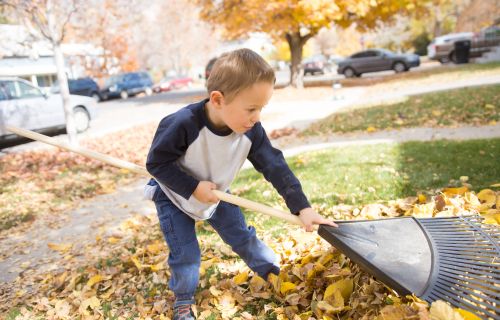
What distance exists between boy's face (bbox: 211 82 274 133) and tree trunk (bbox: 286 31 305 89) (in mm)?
15139

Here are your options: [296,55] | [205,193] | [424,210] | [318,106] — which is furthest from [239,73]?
[296,55]

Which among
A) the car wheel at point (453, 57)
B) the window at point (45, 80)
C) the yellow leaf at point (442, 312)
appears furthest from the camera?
the window at point (45, 80)

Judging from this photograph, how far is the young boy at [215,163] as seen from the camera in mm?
2033

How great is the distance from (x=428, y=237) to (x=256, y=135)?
103cm

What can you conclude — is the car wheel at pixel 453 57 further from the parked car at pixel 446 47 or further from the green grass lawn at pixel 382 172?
the green grass lawn at pixel 382 172

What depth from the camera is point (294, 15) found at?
13352 millimetres

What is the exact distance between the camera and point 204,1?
15.6 meters

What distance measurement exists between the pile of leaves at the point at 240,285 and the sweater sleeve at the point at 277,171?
0.46 meters

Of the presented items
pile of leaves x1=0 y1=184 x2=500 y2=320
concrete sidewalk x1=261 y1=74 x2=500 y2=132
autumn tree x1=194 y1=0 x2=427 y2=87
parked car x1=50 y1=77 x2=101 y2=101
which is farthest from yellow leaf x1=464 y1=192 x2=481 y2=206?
parked car x1=50 y1=77 x2=101 y2=101

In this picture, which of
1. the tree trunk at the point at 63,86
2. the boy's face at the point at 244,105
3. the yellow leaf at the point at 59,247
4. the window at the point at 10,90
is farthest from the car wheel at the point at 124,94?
the boy's face at the point at 244,105

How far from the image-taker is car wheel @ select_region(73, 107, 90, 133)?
11.3 metres

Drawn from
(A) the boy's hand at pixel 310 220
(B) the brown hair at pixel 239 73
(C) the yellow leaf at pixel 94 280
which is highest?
(B) the brown hair at pixel 239 73

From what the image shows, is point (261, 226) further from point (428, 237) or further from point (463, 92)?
point (463, 92)

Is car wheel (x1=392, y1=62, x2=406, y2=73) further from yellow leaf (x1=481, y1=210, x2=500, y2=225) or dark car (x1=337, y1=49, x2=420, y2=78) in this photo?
yellow leaf (x1=481, y1=210, x2=500, y2=225)
